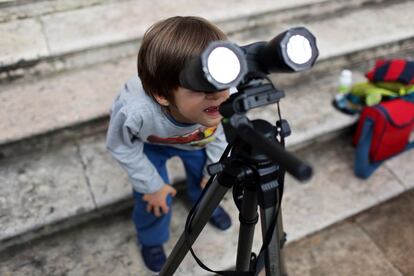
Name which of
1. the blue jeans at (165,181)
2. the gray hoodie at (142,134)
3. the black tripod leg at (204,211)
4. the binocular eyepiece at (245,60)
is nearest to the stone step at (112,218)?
the blue jeans at (165,181)

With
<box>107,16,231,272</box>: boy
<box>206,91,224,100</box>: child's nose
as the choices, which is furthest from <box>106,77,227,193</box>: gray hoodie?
<box>206,91,224,100</box>: child's nose

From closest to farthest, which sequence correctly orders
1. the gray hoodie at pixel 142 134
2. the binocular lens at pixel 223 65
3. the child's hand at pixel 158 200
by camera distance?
the binocular lens at pixel 223 65, the gray hoodie at pixel 142 134, the child's hand at pixel 158 200

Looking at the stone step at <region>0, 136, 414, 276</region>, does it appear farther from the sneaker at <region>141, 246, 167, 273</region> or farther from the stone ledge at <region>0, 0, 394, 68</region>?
the stone ledge at <region>0, 0, 394, 68</region>

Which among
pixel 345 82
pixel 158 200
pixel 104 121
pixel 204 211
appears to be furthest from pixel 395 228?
pixel 104 121

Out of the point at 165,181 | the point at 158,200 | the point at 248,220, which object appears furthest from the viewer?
the point at 165,181

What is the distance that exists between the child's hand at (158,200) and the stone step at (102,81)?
0.51 metres

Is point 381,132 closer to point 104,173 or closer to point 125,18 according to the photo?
point 104,173

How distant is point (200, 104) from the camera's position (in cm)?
94

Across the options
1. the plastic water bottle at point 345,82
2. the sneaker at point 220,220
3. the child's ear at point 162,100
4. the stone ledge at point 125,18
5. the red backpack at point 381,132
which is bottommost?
the sneaker at point 220,220

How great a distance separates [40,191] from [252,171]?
3.61 ft

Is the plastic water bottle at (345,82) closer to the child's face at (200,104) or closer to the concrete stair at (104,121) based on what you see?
the concrete stair at (104,121)

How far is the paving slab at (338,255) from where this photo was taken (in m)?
1.56

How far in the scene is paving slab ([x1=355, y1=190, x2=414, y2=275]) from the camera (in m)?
1.60

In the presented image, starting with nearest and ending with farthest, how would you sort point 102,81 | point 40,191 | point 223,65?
point 223,65, point 40,191, point 102,81
